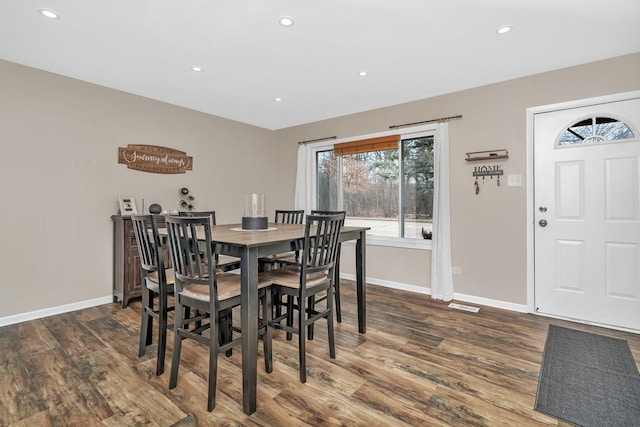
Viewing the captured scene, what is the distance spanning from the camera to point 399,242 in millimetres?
4238

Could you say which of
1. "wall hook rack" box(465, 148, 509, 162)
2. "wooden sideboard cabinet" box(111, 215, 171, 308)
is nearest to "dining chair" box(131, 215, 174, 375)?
"wooden sideboard cabinet" box(111, 215, 171, 308)

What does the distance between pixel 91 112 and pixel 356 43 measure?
2.97 m

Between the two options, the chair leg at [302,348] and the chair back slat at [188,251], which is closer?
the chair back slat at [188,251]

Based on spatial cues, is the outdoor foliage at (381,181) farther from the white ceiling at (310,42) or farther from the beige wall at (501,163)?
the white ceiling at (310,42)

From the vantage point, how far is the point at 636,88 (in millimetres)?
2783

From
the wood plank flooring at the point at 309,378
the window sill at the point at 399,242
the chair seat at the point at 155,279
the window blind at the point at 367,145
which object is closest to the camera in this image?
the wood plank flooring at the point at 309,378

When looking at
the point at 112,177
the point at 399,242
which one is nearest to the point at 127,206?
the point at 112,177

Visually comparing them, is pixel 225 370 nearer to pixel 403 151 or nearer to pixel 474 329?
pixel 474 329

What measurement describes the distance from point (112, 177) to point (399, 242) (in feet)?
11.9

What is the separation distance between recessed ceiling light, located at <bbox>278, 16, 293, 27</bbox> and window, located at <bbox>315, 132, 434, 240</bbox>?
7.48ft

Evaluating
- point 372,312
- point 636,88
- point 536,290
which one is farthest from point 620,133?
point 372,312

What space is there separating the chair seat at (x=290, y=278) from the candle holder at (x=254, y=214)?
49cm

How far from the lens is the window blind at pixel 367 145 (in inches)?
Result: 167

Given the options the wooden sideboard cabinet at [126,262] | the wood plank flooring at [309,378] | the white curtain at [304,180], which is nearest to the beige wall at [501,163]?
the wood plank flooring at [309,378]
